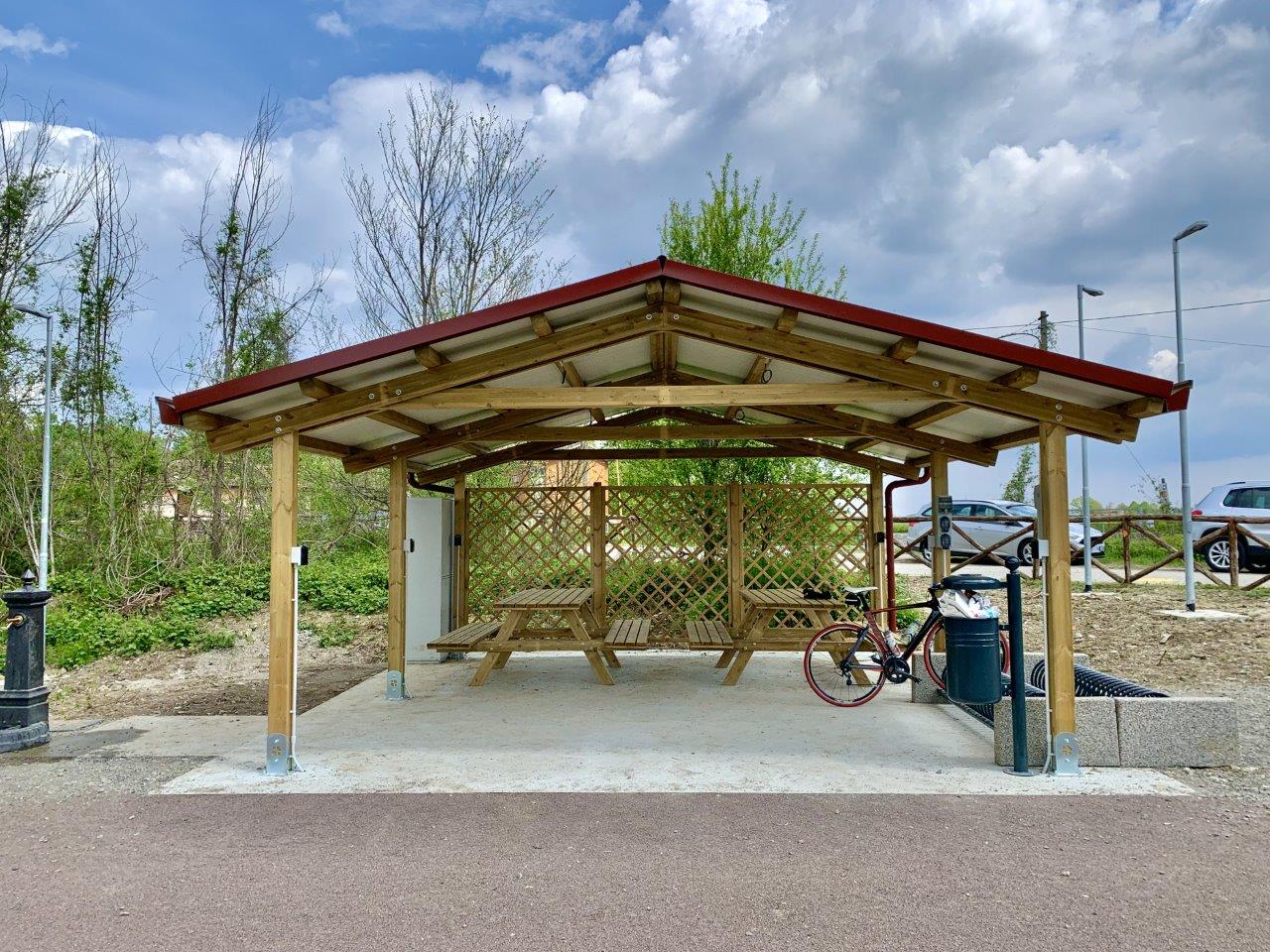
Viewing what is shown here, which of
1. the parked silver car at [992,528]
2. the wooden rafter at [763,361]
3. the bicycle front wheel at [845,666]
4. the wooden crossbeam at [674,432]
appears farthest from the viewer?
the parked silver car at [992,528]

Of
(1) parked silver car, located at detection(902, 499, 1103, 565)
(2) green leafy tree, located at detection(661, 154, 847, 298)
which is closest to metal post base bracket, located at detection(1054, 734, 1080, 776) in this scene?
(2) green leafy tree, located at detection(661, 154, 847, 298)

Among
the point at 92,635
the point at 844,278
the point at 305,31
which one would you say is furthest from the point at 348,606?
the point at 844,278

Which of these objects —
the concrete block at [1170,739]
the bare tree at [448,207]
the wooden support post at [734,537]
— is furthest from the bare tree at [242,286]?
the concrete block at [1170,739]

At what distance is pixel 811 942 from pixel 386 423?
428 cm

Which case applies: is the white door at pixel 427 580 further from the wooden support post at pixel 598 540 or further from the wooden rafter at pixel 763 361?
the wooden rafter at pixel 763 361

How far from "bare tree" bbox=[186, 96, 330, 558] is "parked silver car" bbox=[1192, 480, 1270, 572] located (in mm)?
14386

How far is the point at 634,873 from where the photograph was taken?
3.12m

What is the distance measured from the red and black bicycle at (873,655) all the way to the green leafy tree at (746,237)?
5565mm

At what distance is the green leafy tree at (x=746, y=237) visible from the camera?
10656 millimetres

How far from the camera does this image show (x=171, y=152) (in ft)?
39.7

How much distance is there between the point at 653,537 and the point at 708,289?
184 inches

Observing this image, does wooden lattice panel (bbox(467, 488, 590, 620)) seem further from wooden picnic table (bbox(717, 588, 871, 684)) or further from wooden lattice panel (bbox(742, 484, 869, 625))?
wooden picnic table (bbox(717, 588, 871, 684))

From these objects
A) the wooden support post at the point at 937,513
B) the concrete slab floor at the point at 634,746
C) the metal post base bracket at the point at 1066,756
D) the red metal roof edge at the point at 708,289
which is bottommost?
the concrete slab floor at the point at 634,746

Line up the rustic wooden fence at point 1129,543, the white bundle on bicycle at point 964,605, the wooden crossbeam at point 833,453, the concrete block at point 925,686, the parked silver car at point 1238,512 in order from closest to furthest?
the white bundle on bicycle at point 964,605, the concrete block at point 925,686, the wooden crossbeam at point 833,453, the rustic wooden fence at point 1129,543, the parked silver car at point 1238,512
